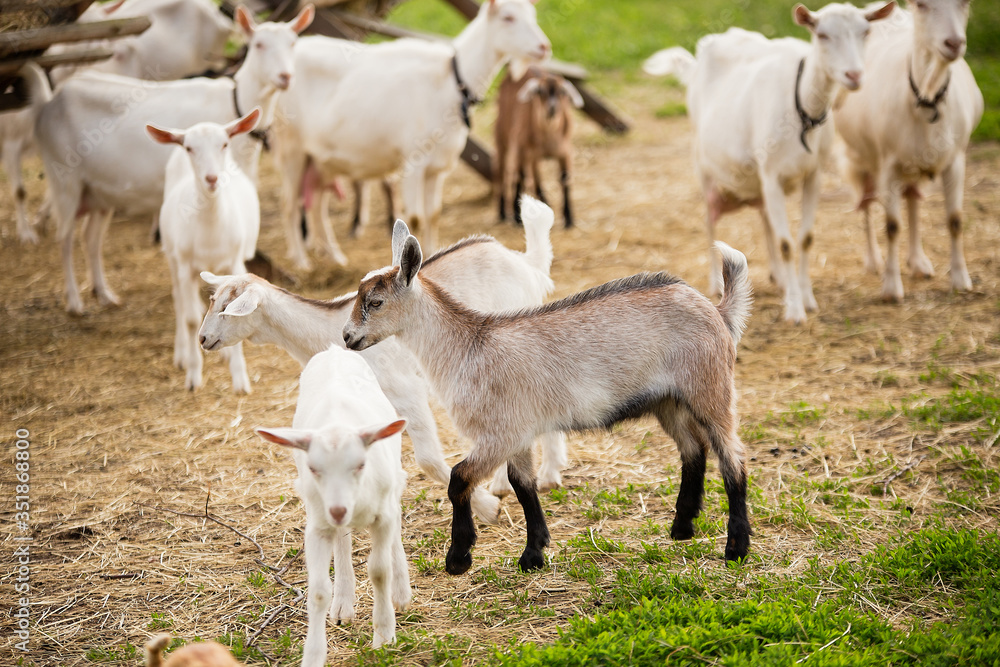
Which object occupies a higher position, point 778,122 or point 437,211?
point 778,122

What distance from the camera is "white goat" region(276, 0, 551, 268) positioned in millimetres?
8109

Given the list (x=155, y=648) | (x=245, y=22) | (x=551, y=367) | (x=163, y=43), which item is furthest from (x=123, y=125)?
(x=155, y=648)

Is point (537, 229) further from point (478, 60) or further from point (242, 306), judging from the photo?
point (478, 60)

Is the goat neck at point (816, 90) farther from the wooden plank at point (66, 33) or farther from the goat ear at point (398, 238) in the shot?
the wooden plank at point (66, 33)

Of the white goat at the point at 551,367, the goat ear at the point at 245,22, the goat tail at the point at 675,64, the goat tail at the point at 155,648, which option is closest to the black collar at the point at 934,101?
the goat tail at the point at 675,64

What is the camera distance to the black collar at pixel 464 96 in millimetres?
8086

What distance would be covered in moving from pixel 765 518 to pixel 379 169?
17.5ft

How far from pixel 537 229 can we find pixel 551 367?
115 cm

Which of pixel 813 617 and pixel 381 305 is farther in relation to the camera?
pixel 381 305

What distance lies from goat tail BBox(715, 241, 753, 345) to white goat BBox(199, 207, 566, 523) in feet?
3.16

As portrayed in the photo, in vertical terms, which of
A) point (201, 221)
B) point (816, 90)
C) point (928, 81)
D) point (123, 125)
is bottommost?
point (123, 125)

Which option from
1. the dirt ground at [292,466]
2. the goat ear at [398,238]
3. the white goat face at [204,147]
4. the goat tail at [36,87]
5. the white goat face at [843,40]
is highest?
the white goat face at [843,40]

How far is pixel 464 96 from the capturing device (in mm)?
8133

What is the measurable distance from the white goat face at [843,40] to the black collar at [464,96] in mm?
2744
